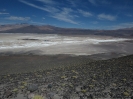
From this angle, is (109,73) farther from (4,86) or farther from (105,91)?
(4,86)

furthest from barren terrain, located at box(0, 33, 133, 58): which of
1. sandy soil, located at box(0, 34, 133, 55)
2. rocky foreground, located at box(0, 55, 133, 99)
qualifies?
rocky foreground, located at box(0, 55, 133, 99)

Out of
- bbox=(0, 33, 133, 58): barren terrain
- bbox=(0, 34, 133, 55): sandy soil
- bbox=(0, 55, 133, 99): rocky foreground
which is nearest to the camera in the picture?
bbox=(0, 55, 133, 99): rocky foreground

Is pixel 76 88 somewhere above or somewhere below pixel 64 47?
below

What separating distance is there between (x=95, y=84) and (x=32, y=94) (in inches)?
137

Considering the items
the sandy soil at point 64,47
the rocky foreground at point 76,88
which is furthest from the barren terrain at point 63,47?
the rocky foreground at point 76,88

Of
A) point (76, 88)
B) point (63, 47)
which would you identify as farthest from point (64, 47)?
point (76, 88)

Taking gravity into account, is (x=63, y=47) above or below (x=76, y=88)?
above

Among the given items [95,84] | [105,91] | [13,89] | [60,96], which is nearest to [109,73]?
[95,84]

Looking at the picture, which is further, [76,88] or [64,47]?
[64,47]

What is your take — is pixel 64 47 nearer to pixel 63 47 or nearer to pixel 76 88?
pixel 63 47

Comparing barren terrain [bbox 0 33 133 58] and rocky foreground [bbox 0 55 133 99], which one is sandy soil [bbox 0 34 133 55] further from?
rocky foreground [bbox 0 55 133 99]

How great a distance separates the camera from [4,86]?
801cm

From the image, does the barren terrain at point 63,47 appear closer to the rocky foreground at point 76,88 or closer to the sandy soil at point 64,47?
the sandy soil at point 64,47

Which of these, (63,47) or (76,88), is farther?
(63,47)
